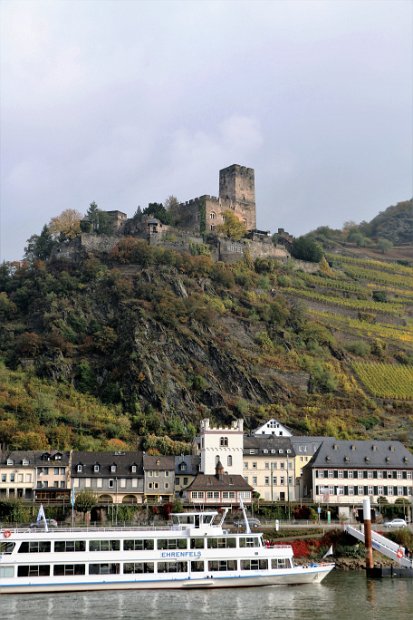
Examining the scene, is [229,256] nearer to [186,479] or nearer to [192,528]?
[186,479]

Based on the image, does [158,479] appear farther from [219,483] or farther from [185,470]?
[219,483]

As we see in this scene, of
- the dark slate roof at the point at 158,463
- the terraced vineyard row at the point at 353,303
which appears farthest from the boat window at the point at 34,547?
the terraced vineyard row at the point at 353,303

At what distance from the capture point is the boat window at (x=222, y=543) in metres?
58.1

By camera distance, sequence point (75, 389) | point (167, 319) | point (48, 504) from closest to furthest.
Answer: point (48, 504) < point (75, 389) < point (167, 319)

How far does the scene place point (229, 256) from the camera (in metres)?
142

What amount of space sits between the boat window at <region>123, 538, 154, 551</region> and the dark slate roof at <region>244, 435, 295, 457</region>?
32.9 metres

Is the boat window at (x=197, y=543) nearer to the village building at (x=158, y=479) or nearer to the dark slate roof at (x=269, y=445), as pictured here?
the village building at (x=158, y=479)

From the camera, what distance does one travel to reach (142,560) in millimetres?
57250

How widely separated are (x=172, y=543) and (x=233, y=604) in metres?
7.69

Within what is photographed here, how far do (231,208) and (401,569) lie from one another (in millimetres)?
99484

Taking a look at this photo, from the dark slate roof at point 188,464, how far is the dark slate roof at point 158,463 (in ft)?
4.36

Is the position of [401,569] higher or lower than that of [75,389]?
lower

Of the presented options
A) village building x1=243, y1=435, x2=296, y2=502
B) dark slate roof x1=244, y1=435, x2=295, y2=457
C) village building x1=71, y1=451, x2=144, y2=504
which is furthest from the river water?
dark slate roof x1=244, y1=435, x2=295, y2=457

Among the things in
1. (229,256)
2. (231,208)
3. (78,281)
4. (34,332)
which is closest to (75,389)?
(34,332)
